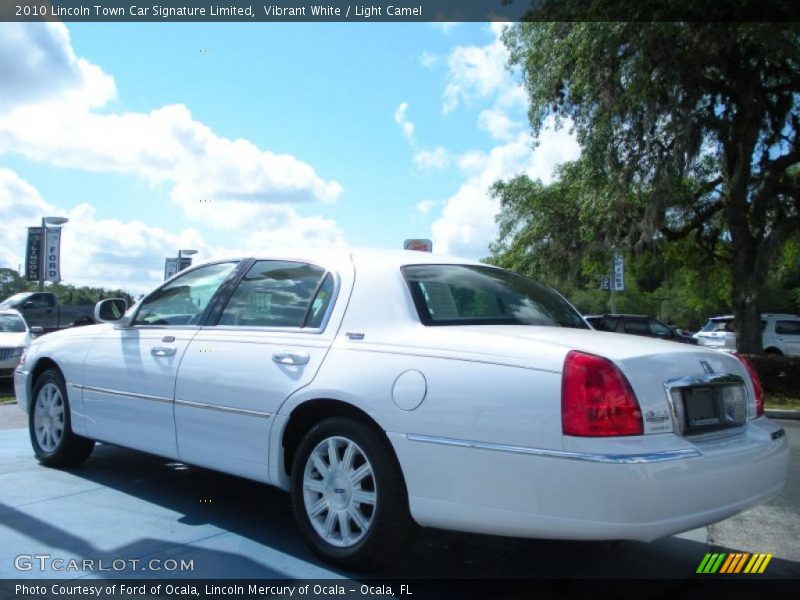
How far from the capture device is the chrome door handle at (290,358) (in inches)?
150

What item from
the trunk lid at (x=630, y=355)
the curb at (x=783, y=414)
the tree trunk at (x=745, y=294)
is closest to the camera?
the trunk lid at (x=630, y=355)

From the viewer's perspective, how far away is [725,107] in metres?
15.5

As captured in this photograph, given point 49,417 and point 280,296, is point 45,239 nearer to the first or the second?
point 49,417

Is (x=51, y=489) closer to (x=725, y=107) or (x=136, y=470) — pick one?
(x=136, y=470)

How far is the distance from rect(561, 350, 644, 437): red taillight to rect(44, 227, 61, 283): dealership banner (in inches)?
823

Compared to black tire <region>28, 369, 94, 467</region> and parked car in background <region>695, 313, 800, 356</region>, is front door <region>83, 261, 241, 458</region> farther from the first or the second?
parked car in background <region>695, 313, 800, 356</region>

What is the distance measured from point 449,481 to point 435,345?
0.61 m

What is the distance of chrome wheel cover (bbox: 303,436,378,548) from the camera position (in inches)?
138

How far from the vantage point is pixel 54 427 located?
5.55 meters

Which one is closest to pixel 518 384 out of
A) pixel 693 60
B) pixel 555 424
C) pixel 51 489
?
pixel 555 424

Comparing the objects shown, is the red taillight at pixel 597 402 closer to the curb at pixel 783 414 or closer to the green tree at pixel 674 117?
the curb at pixel 783 414

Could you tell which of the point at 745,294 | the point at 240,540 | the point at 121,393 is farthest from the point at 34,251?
the point at 240,540

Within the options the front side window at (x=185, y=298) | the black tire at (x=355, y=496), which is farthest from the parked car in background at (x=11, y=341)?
the black tire at (x=355, y=496)

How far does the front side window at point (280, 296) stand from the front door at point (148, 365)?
0.81ft
